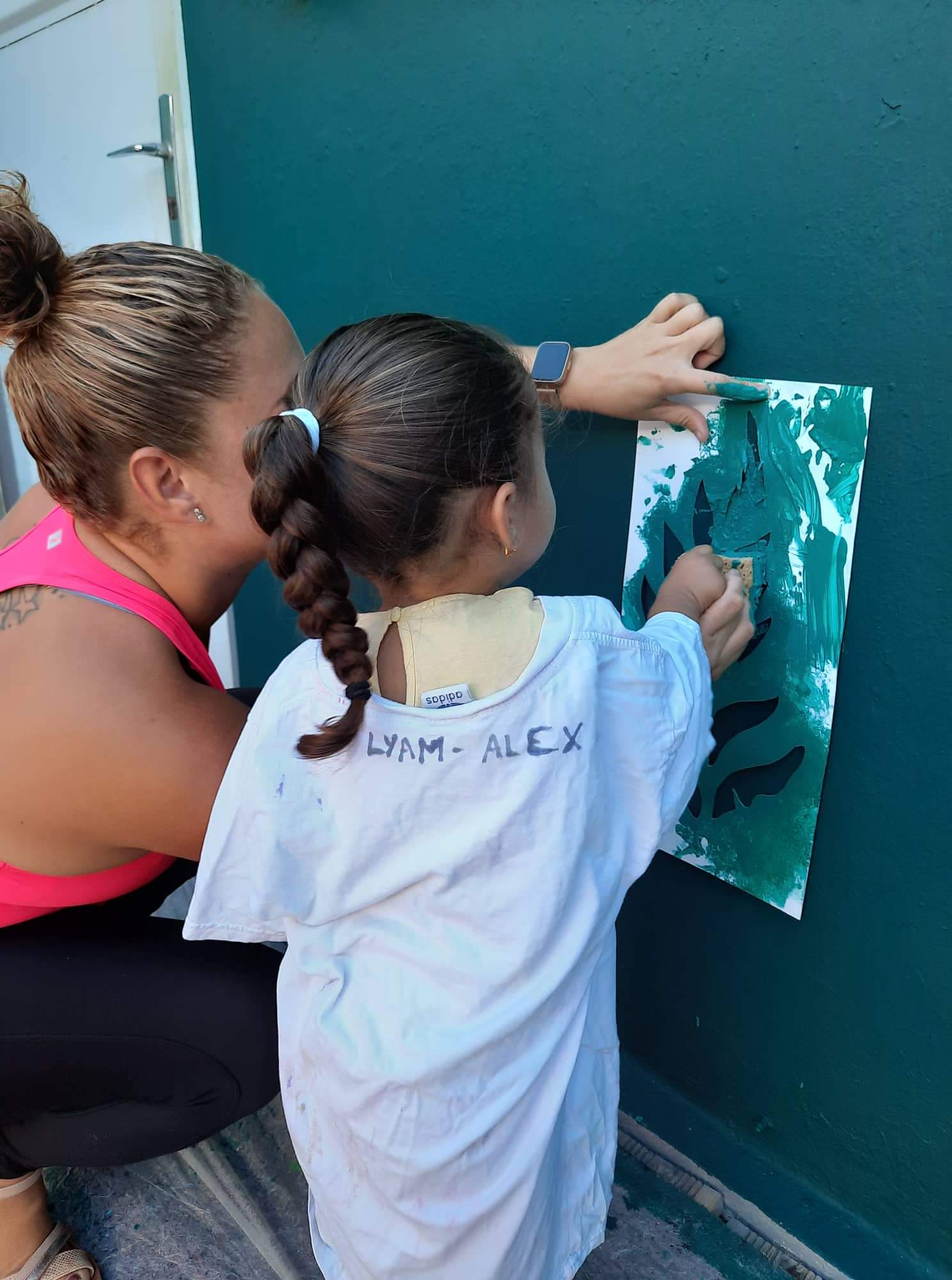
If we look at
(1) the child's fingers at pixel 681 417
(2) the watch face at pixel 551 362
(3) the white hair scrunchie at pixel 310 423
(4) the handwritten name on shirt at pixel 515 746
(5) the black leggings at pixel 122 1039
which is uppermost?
(2) the watch face at pixel 551 362

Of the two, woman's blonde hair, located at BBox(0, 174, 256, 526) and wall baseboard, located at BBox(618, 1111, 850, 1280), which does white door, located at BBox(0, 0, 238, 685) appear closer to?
woman's blonde hair, located at BBox(0, 174, 256, 526)

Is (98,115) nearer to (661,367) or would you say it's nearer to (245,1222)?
(661,367)

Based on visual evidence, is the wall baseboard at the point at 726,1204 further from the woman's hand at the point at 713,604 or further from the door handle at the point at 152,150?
the door handle at the point at 152,150

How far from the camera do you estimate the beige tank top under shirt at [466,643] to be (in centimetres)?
98

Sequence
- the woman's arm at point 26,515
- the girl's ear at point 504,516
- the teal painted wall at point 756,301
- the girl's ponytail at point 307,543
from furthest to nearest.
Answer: the woman's arm at point 26,515 → the teal painted wall at point 756,301 → the girl's ear at point 504,516 → the girl's ponytail at point 307,543

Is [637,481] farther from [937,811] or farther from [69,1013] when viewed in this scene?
[69,1013]

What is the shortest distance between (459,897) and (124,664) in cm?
56

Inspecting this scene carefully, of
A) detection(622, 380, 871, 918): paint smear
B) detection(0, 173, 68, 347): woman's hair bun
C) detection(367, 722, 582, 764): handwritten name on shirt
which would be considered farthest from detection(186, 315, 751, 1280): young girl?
detection(0, 173, 68, 347): woman's hair bun

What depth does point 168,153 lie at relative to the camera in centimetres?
231

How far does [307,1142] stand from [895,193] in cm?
140

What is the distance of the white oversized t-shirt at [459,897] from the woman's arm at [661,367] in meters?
0.38

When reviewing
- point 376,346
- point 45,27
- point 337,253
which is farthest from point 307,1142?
point 45,27

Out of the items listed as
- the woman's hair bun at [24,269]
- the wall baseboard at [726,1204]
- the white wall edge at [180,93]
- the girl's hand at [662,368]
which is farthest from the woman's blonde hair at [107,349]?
the wall baseboard at [726,1204]

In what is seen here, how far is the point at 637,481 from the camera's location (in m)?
1.47
